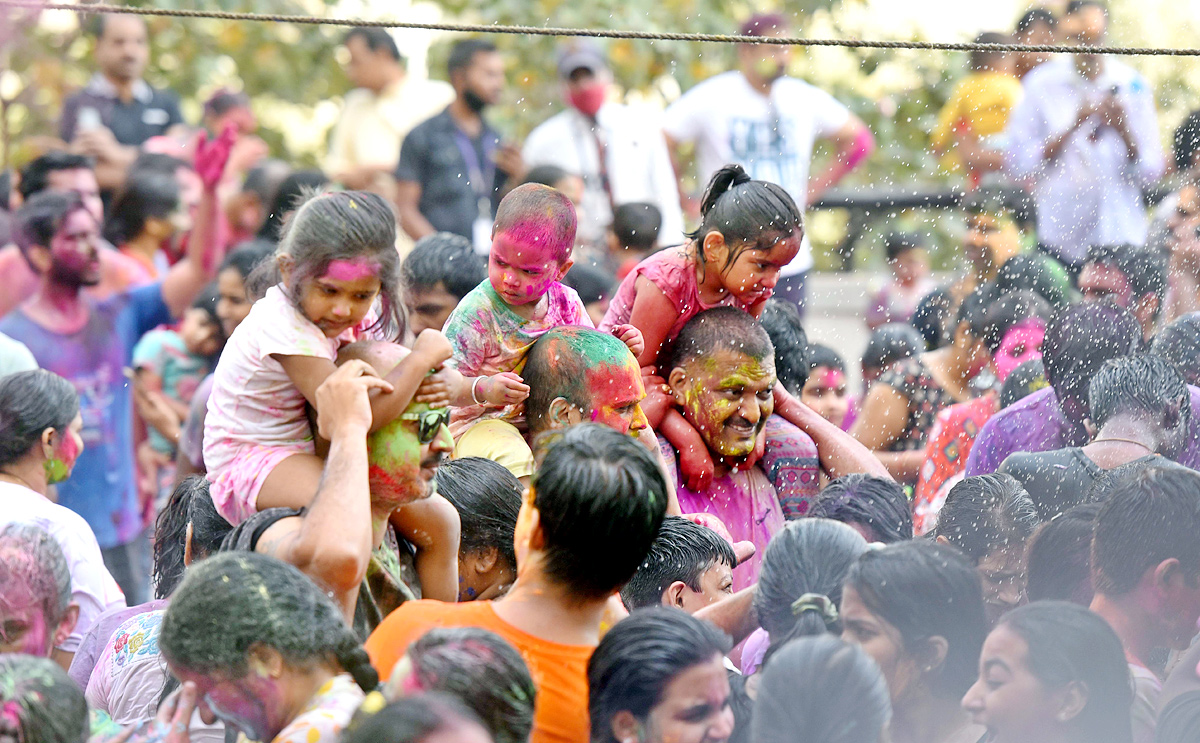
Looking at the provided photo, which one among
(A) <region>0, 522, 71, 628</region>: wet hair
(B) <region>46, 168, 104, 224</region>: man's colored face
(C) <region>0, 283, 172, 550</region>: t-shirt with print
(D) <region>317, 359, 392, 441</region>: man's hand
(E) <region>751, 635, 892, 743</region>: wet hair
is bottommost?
(C) <region>0, 283, 172, 550</region>: t-shirt with print

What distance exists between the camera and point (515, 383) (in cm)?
339

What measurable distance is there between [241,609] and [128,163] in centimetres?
570

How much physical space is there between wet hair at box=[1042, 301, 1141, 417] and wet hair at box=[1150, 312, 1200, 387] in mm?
330

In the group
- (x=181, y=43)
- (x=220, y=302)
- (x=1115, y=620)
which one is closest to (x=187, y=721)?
(x=1115, y=620)

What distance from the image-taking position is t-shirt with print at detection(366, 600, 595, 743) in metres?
2.50

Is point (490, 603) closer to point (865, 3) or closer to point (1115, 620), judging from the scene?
point (1115, 620)

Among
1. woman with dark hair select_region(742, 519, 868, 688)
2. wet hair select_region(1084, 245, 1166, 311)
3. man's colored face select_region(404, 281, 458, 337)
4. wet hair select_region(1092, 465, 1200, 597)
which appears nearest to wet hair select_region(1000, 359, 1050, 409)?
wet hair select_region(1084, 245, 1166, 311)

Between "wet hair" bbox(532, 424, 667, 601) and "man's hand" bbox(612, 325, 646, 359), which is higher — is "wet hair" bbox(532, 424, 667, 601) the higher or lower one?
the higher one

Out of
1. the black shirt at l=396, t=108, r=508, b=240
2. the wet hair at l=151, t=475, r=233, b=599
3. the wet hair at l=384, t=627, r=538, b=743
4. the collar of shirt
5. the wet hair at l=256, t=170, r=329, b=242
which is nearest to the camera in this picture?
the wet hair at l=384, t=627, r=538, b=743

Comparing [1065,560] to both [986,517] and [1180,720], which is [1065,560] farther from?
[1180,720]

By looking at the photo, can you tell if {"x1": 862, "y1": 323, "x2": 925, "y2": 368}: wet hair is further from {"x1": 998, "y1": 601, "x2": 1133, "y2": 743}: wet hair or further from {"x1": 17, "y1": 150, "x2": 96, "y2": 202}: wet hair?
{"x1": 17, "y1": 150, "x2": 96, "y2": 202}: wet hair

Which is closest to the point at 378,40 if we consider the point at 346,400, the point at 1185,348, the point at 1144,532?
the point at 1185,348

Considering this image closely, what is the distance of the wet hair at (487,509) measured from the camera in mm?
3375

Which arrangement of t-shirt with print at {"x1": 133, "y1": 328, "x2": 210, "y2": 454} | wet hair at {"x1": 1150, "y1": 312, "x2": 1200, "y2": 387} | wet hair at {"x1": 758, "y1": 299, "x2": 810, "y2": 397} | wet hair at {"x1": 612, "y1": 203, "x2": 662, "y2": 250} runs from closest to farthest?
wet hair at {"x1": 758, "y1": 299, "x2": 810, "y2": 397} → wet hair at {"x1": 1150, "y1": 312, "x2": 1200, "y2": 387} → t-shirt with print at {"x1": 133, "y1": 328, "x2": 210, "y2": 454} → wet hair at {"x1": 612, "y1": 203, "x2": 662, "y2": 250}
